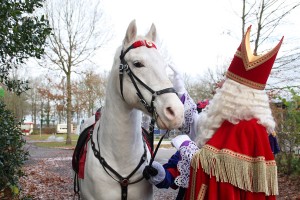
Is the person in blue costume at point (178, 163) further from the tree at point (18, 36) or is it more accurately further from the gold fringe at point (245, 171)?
the tree at point (18, 36)

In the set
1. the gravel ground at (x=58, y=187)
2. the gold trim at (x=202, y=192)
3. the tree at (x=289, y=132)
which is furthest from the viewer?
the tree at (x=289, y=132)

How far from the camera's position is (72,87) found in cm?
2528

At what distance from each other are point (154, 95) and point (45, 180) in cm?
835

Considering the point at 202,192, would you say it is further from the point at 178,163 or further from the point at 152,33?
the point at 152,33

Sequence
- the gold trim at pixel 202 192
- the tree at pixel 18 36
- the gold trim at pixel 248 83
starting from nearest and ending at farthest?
the gold trim at pixel 202 192 → the gold trim at pixel 248 83 → the tree at pixel 18 36

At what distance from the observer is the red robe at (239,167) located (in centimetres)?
228

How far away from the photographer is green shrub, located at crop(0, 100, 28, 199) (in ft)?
12.3

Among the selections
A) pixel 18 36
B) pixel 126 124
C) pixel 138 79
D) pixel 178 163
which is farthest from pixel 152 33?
pixel 18 36

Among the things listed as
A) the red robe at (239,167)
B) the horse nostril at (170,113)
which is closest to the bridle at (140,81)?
the horse nostril at (170,113)

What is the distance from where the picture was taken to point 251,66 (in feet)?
7.97

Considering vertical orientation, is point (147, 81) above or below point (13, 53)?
below

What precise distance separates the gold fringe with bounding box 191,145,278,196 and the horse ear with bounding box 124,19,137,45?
1.19m

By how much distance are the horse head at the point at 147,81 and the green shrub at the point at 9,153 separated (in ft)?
6.06

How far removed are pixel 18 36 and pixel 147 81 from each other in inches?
91.8
